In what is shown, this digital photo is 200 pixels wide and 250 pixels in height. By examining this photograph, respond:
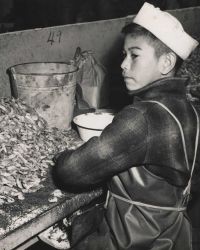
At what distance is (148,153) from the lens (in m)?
1.77

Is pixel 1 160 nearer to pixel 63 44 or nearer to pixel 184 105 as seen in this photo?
pixel 184 105

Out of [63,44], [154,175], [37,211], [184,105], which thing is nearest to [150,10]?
[184,105]

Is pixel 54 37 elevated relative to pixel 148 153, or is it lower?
elevated

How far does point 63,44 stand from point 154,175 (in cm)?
301

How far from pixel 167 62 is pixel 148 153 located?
614 millimetres

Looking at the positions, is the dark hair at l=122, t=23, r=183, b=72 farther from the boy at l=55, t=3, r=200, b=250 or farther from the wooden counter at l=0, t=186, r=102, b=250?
the wooden counter at l=0, t=186, r=102, b=250

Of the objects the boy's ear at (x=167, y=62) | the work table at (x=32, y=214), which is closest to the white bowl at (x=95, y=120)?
the work table at (x=32, y=214)

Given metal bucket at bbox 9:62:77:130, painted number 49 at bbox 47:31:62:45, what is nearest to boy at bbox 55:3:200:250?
metal bucket at bbox 9:62:77:130

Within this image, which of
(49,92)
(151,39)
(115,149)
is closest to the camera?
(115,149)

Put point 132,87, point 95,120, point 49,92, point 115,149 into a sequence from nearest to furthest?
1. point 115,149
2. point 132,87
3. point 49,92
4. point 95,120

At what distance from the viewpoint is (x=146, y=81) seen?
2.02 m

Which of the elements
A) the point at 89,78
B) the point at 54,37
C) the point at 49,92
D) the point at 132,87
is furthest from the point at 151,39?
the point at 54,37

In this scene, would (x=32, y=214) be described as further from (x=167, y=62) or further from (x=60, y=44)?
(x=60, y=44)

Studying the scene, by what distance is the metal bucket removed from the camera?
3203mm
